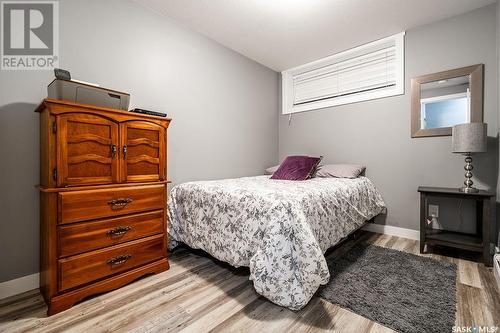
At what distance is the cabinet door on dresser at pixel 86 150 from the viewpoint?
1.40 meters

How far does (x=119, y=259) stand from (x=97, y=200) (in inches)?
18.4

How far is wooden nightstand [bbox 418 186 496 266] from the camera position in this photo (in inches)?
75.8

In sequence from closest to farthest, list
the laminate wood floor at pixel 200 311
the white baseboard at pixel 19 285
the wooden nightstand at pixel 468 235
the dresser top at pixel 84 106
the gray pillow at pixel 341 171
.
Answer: the laminate wood floor at pixel 200 311
the dresser top at pixel 84 106
the white baseboard at pixel 19 285
the wooden nightstand at pixel 468 235
the gray pillow at pixel 341 171

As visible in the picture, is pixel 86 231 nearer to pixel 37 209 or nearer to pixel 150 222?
pixel 150 222

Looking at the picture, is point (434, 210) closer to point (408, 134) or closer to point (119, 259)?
point (408, 134)

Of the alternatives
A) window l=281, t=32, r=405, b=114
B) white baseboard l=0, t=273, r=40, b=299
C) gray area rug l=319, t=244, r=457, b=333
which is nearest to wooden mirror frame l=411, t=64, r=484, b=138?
window l=281, t=32, r=405, b=114

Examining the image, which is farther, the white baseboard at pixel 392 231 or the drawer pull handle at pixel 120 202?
the white baseboard at pixel 392 231

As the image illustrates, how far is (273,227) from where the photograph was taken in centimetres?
141

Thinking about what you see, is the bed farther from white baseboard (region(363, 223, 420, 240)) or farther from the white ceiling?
the white ceiling

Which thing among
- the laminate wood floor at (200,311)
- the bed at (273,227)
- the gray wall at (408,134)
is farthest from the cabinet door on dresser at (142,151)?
the gray wall at (408,134)

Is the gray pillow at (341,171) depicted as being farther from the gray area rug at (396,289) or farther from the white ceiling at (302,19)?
the white ceiling at (302,19)

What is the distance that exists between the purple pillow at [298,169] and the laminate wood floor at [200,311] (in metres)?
1.28

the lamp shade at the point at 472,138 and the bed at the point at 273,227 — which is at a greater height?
the lamp shade at the point at 472,138

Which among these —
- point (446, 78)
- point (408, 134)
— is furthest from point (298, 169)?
point (446, 78)
